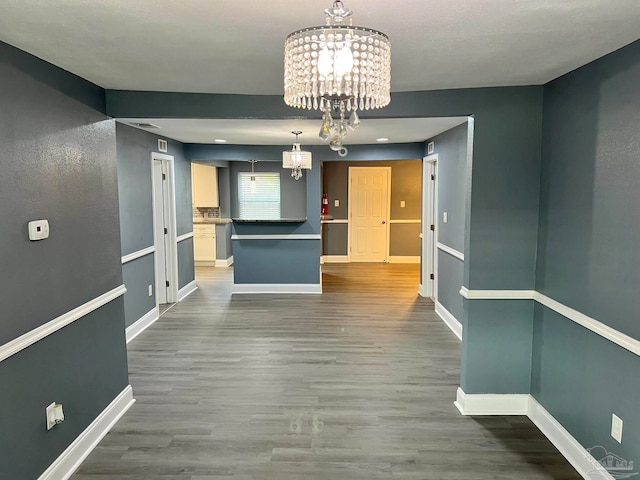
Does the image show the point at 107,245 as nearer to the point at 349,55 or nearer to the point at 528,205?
the point at 349,55

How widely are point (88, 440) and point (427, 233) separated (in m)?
4.83

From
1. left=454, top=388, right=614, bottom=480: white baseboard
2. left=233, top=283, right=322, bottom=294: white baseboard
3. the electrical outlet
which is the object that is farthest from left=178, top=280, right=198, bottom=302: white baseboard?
the electrical outlet

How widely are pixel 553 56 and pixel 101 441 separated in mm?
3464

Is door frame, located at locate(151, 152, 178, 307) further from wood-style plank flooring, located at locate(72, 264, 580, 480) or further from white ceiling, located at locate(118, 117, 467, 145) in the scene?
wood-style plank flooring, located at locate(72, 264, 580, 480)

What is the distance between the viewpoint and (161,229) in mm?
5645

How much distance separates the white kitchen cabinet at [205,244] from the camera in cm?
879

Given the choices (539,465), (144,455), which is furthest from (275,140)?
(539,465)

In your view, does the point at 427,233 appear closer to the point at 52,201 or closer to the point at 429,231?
the point at 429,231

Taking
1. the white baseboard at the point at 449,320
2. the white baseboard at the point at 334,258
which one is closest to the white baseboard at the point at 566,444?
the white baseboard at the point at 449,320

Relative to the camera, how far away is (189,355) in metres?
4.17

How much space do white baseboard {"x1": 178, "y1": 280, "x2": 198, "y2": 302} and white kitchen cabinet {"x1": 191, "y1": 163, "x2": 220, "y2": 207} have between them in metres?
2.30

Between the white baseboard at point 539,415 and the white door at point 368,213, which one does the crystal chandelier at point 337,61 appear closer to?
the white baseboard at point 539,415

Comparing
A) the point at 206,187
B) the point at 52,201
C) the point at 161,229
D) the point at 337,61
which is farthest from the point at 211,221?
the point at 337,61

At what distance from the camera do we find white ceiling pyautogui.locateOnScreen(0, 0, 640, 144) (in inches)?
63.1
